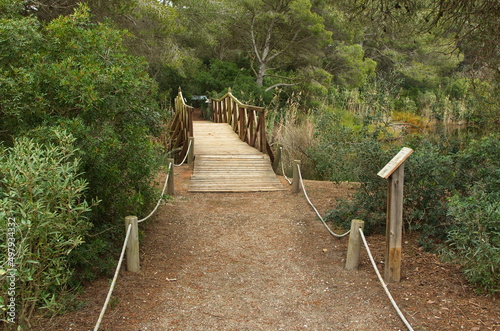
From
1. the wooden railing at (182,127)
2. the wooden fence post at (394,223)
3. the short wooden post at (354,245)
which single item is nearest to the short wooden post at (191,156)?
the wooden railing at (182,127)

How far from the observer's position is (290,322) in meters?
3.71

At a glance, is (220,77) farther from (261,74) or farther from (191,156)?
(191,156)

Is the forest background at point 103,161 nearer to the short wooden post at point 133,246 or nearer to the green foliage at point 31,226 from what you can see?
the green foliage at point 31,226

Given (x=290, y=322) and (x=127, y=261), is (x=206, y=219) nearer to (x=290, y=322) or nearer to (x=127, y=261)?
(x=127, y=261)

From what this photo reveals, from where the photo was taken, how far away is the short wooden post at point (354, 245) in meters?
4.56

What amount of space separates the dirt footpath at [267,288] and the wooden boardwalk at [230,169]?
82.4 inches

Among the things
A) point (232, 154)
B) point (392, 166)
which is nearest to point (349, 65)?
point (232, 154)

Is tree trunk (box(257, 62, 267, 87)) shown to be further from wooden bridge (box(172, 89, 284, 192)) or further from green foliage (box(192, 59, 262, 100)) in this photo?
wooden bridge (box(172, 89, 284, 192))

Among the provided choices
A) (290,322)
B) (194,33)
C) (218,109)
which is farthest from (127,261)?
(194,33)

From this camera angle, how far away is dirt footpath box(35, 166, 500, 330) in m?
3.62

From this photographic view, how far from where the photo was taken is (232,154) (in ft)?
32.5

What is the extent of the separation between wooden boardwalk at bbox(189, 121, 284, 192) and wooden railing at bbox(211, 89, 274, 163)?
213 millimetres

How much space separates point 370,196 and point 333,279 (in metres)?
1.30

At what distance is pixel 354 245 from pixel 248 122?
6.99m
